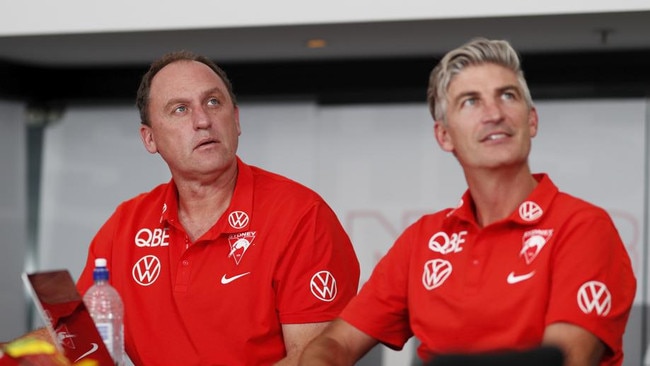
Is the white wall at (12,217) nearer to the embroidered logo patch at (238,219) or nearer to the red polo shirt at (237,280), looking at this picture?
the red polo shirt at (237,280)

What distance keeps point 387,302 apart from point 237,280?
0.46 meters

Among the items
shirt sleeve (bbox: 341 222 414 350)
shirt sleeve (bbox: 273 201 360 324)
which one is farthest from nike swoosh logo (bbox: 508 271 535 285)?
shirt sleeve (bbox: 273 201 360 324)

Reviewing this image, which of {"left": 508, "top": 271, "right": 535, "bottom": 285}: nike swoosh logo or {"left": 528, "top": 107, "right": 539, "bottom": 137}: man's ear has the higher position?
{"left": 528, "top": 107, "right": 539, "bottom": 137}: man's ear

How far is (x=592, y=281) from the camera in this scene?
2176 mm

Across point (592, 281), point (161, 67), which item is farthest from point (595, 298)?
point (161, 67)

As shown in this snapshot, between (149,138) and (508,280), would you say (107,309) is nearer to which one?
(149,138)

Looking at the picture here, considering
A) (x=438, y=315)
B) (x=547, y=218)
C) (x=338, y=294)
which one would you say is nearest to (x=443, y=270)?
(x=438, y=315)

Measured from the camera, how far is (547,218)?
2.29m

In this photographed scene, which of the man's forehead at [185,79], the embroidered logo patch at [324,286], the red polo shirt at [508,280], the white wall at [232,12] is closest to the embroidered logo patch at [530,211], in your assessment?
the red polo shirt at [508,280]

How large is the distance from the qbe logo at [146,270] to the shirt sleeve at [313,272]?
0.31 m

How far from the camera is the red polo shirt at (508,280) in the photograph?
7.16 feet

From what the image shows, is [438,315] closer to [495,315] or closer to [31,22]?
[495,315]

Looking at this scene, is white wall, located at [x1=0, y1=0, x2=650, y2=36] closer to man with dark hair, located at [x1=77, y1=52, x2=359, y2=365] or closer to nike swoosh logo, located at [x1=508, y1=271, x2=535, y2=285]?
man with dark hair, located at [x1=77, y1=52, x2=359, y2=365]

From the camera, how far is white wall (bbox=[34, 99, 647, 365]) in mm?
4785
